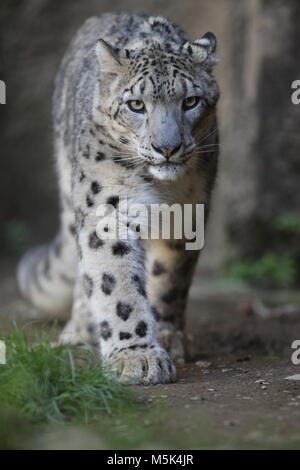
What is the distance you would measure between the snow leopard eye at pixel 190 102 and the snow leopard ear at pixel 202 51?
372 mm

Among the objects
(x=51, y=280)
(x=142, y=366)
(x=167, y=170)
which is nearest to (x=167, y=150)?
(x=167, y=170)

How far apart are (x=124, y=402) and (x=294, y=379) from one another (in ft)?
3.98

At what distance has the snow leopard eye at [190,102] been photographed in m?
6.29

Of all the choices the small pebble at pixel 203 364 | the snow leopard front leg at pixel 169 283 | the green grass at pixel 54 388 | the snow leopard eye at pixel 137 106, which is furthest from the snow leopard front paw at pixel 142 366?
the snow leopard eye at pixel 137 106

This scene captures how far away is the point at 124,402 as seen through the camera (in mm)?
5055

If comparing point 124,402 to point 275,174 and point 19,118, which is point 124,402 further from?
point 19,118

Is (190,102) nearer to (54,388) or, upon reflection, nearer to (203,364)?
(203,364)

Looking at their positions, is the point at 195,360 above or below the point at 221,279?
below

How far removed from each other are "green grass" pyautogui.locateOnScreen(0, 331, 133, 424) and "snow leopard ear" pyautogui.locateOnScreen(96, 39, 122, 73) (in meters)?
2.08

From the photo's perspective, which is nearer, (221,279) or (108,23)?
(108,23)

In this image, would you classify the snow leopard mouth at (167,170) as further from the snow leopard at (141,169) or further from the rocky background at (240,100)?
the rocky background at (240,100)

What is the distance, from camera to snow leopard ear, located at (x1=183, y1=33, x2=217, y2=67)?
21.5ft

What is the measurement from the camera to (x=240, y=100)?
11867 mm
